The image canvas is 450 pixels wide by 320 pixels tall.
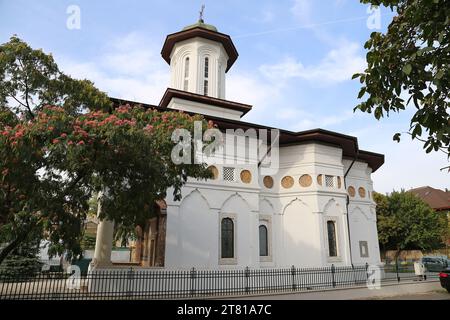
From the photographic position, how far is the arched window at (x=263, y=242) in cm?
1478

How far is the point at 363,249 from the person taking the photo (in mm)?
17109

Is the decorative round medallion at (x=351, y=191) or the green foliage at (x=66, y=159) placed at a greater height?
the decorative round medallion at (x=351, y=191)

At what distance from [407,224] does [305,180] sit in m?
21.1

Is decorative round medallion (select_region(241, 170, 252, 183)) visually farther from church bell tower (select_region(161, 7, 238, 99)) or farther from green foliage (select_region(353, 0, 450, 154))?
green foliage (select_region(353, 0, 450, 154))

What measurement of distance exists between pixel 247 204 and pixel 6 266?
11436 mm

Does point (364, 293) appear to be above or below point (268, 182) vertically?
below

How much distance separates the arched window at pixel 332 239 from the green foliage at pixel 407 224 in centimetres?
1895

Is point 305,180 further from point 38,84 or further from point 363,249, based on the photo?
point 38,84

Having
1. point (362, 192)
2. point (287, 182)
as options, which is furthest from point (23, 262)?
point (362, 192)

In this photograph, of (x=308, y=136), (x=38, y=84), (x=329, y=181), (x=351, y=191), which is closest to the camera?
(x=38, y=84)

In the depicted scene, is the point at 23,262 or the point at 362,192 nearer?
the point at 23,262

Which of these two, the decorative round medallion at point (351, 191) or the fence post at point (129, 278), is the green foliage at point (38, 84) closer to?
the fence post at point (129, 278)

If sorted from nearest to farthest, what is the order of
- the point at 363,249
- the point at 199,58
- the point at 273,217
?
the point at 273,217
the point at 363,249
the point at 199,58

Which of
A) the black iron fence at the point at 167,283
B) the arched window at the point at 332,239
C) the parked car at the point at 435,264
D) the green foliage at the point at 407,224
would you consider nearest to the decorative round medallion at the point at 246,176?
the black iron fence at the point at 167,283
